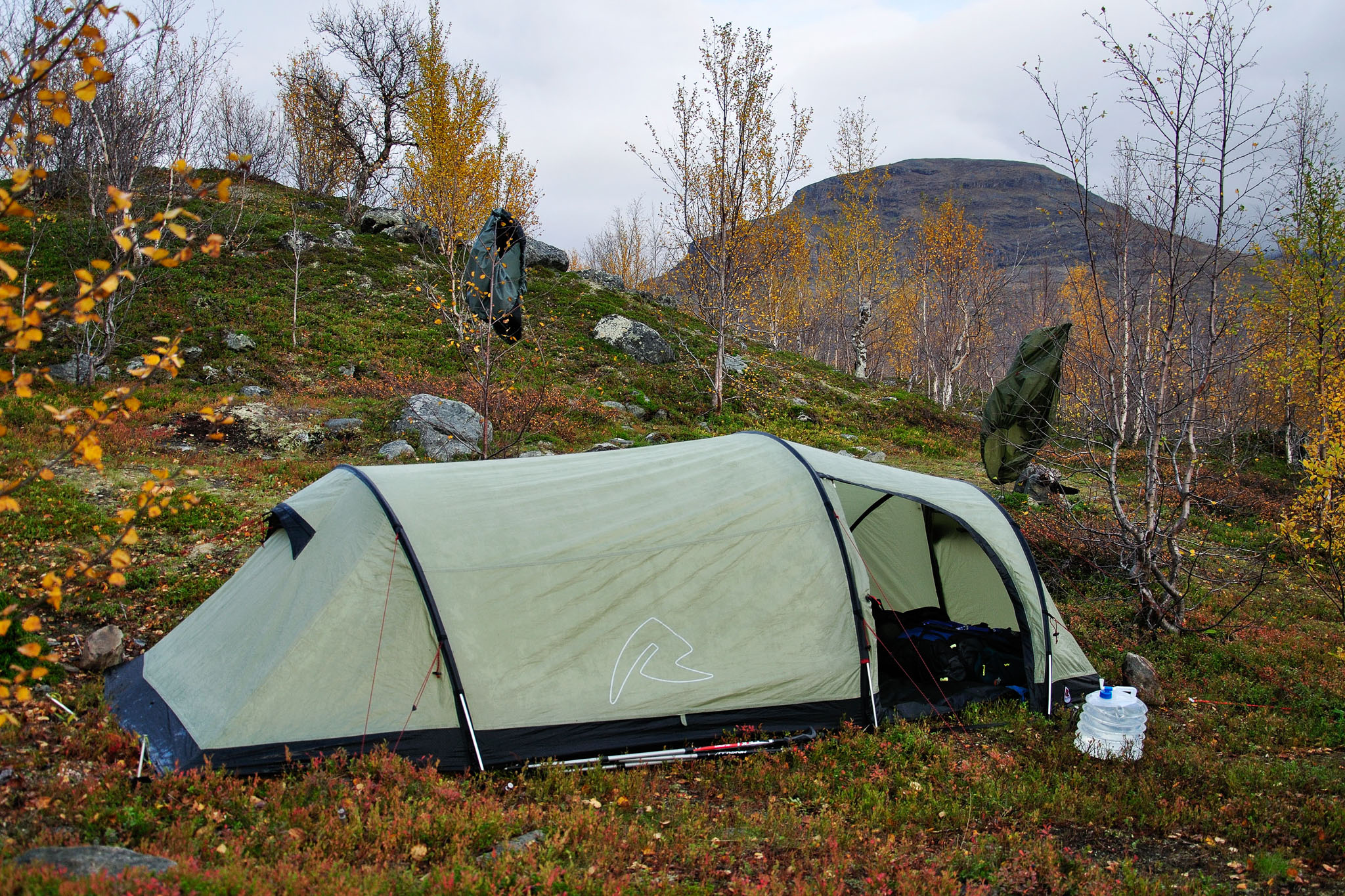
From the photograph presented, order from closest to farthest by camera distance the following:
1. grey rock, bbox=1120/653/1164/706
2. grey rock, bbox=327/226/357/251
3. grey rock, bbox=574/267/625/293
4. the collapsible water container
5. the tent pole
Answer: the collapsible water container, the tent pole, grey rock, bbox=1120/653/1164/706, grey rock, bbox=327/226/357/251, grey rock, bbox=574/267/625/293

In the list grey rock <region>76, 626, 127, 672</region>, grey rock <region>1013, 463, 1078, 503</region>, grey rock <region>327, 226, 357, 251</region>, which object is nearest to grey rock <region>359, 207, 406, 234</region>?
grey rock <region>327, 226, 357, 251</region>

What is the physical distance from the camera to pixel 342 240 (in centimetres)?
2595

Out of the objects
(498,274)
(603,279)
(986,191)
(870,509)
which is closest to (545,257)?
(603,279)

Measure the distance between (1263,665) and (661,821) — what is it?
6.98 meters

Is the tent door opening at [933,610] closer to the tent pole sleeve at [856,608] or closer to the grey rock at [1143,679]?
the tent pole sleeve at [856,608]

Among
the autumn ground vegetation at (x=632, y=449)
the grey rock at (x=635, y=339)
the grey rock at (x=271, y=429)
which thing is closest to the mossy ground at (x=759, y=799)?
the autumn ground vegetation at (x=632, y=449)

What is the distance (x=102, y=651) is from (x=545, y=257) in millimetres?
23785

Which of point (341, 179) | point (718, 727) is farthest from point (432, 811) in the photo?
point (341, 179)

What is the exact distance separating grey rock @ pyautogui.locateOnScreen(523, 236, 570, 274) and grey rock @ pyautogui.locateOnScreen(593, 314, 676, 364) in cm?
604

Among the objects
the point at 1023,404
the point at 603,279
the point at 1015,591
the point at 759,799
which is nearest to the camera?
the point at 759,799

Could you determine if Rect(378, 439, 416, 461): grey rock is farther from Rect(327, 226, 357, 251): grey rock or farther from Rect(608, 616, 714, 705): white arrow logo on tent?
Rect(327, 226, 357, 251): grey rock

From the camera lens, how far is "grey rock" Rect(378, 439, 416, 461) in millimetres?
13328

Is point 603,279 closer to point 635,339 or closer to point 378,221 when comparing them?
point 635,339

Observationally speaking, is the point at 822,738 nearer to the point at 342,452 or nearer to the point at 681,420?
the point at 342,452
